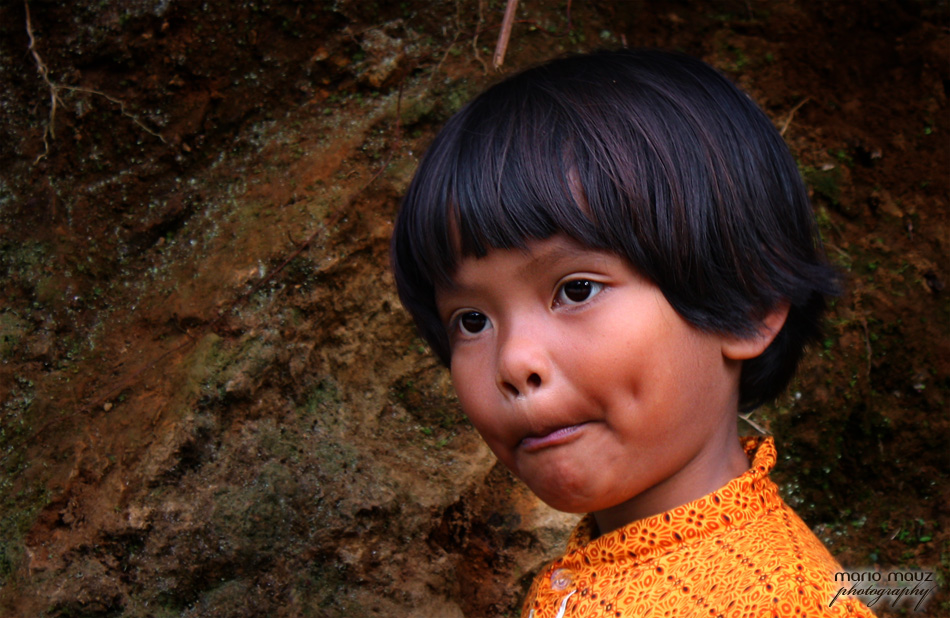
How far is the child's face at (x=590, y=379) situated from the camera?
1.26 metres

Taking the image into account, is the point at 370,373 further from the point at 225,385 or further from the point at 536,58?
the point at 536,58

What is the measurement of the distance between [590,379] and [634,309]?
135 millimetres

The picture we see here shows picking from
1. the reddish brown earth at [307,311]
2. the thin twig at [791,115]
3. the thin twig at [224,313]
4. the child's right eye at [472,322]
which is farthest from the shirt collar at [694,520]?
the thin twig at [791,115]

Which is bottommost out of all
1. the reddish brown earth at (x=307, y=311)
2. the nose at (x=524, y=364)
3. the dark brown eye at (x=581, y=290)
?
the reddish brown earth at (x=307, y=311)

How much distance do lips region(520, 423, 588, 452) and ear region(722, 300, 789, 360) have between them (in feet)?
0.95

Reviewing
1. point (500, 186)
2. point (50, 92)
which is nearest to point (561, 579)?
point (500, 186)

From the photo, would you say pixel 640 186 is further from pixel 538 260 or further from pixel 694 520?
pixel 694 520

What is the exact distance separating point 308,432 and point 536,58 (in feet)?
4.78

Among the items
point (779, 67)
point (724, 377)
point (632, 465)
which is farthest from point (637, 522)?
point (779, 67)

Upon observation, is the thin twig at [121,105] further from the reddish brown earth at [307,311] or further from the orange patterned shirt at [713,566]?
the orange patterned shirt at [713,566]

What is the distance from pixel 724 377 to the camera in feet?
4.56

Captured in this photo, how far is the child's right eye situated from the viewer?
1450 millimetres

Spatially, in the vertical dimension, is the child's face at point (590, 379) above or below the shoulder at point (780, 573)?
above

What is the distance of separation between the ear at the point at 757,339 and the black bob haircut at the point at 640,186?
0.01 m
